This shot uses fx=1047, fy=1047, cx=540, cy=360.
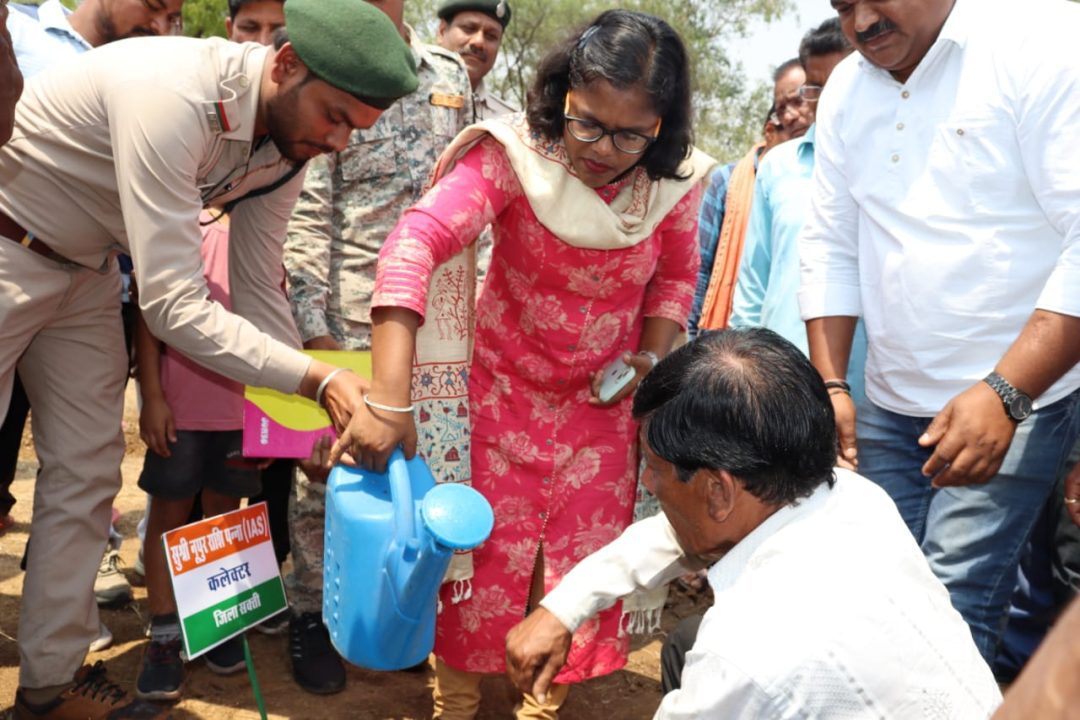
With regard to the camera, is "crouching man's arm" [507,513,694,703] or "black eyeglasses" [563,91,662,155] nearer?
"crouching man's arm" [507,513,694,703]

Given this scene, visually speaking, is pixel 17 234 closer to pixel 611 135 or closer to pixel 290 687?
pixel 611 135

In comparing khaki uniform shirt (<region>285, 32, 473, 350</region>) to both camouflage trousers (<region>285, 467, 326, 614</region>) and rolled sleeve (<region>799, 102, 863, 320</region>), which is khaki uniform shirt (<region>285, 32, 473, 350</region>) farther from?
rolled sleeve (<region>799, 102, 863, 320</region>)

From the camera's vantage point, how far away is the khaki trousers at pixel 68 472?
8.21 ft

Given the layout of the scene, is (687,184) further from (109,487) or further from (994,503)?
(109,487)

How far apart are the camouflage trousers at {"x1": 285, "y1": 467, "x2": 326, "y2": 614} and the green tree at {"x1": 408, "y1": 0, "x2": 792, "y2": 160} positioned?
17.0 metres

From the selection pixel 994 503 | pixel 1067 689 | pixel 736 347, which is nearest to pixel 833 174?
pixel 994 503

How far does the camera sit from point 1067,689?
0.47 meters

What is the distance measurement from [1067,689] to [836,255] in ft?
6.82

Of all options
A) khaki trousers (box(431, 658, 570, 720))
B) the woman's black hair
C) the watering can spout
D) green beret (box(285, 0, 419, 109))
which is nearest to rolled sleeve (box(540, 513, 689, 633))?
the watering can spout

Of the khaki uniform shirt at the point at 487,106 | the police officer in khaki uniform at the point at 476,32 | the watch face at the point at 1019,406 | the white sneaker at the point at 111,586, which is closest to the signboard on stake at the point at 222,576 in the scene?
the white sneaker at the point at 111,586

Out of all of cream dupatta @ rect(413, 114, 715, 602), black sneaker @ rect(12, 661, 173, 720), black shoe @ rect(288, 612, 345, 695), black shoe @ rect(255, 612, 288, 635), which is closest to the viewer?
cream dupatta @ rect(413, 114, 715, 602)

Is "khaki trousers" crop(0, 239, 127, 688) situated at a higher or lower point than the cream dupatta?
lower

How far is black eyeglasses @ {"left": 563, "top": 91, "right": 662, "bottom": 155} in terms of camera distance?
2324 millimetres

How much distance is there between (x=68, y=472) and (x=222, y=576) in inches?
24.6
